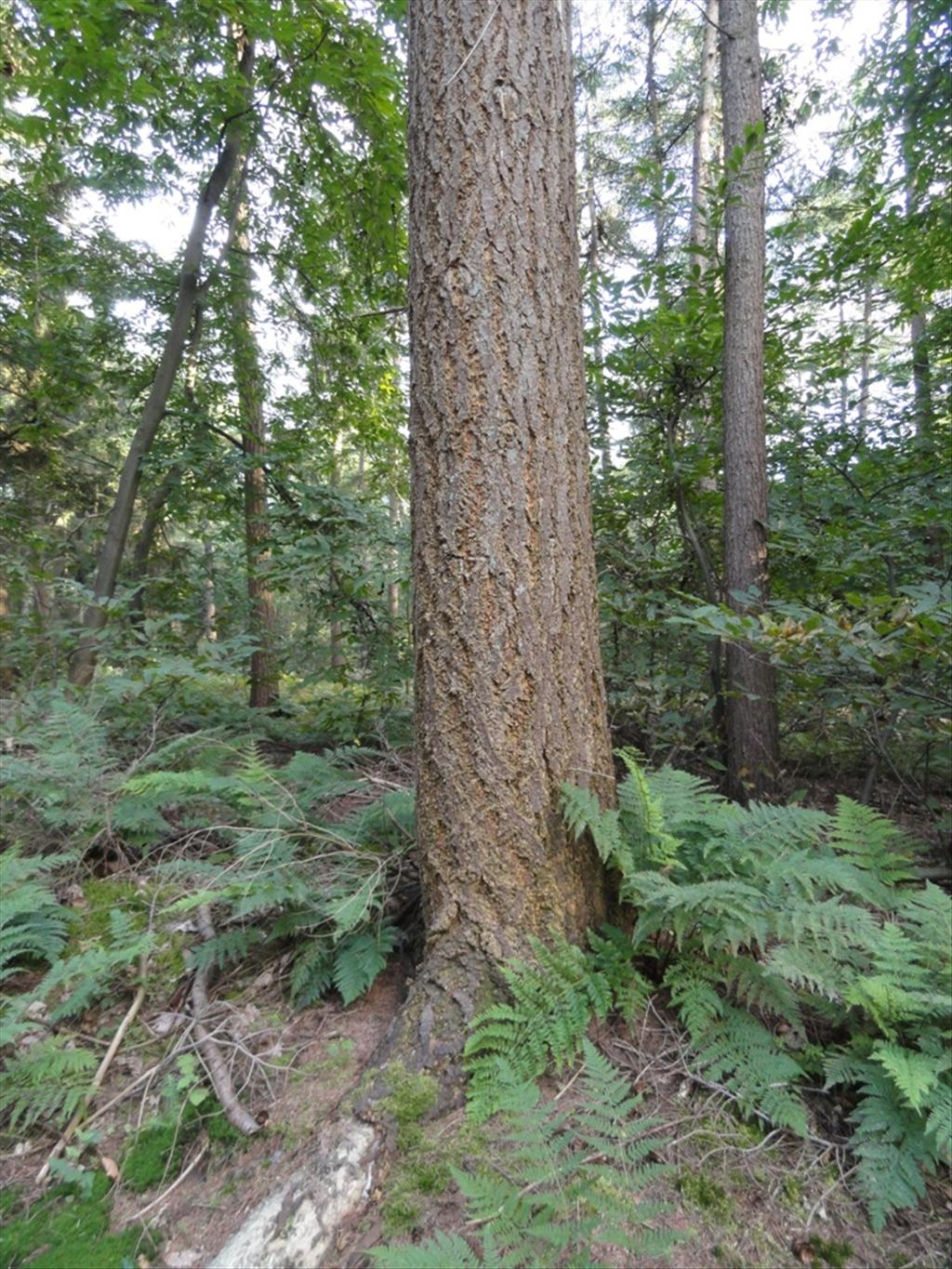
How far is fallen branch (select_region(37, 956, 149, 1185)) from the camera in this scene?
162 cm

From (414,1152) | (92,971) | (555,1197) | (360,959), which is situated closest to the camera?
(555,1197)

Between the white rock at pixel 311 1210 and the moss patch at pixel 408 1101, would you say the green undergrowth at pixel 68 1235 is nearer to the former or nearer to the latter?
the white rock at pixel 311 1210

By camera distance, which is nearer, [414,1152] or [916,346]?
[414,1152]

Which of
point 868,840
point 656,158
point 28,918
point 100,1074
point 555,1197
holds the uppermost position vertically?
point 656,158

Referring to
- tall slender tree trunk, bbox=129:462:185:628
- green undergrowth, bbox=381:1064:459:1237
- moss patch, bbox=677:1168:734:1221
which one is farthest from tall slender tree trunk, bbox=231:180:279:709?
moss patch, bbox=677:1168:734:1221

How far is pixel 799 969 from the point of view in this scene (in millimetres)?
1632

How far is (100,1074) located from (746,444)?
459 cm

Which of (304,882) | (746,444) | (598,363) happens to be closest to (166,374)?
(598,363)

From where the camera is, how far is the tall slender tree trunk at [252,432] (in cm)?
577

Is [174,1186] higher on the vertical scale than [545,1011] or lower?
lower

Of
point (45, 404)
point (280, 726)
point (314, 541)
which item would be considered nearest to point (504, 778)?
point (314, 541)

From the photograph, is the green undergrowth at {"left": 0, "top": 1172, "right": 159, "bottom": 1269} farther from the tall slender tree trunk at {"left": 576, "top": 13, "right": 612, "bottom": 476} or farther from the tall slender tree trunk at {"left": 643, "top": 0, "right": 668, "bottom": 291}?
the tall slender tree trunk at {"left": 643, "top": 0, "right": 668, "bottom": 291}

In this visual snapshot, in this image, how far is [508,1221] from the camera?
1.23 m

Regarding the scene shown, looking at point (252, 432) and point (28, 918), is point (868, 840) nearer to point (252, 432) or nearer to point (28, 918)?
point (28, 918)
